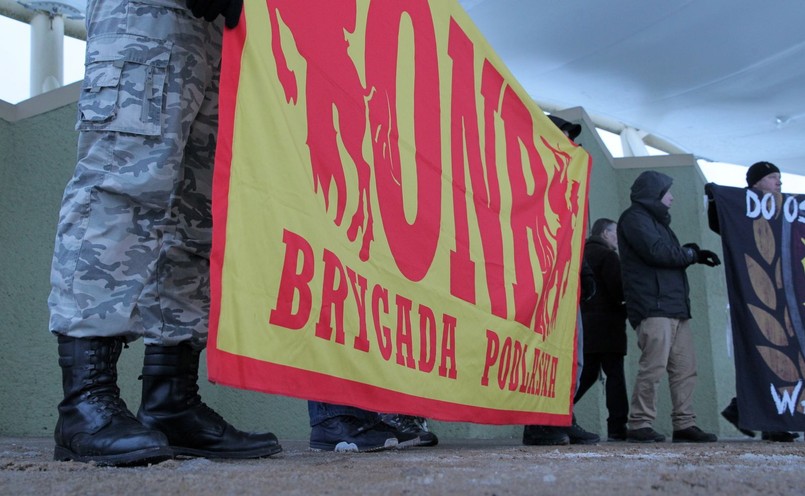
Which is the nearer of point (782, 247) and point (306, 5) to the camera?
point (306, 5)

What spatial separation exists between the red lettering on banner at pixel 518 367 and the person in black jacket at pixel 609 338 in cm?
123

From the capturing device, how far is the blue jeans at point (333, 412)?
7.72ft

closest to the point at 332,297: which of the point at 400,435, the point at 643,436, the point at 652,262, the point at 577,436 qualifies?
the point at 400,435

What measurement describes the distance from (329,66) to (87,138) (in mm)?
515

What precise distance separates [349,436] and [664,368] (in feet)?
7.11

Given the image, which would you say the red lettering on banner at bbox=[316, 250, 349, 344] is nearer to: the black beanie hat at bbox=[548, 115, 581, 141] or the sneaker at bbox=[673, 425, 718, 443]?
the black beanie hat at bbox=[548, 115, 581, 141]

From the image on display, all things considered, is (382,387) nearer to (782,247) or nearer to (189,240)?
(189,240)

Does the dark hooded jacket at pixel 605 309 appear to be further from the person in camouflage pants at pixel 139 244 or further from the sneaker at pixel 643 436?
the person in camouflage pants at pixel 139 244

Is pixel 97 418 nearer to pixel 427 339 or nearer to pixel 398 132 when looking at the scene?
pixel 427 339

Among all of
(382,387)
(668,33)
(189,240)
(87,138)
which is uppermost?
(668,33)

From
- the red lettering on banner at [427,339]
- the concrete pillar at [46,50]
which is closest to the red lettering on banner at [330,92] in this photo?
the red lettering on banner at [427,339]

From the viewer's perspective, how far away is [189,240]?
173 cm

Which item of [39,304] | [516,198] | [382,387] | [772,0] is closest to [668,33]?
[772,0]

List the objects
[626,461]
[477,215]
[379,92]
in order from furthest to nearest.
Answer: [477,215], [379,92], [626,461]
